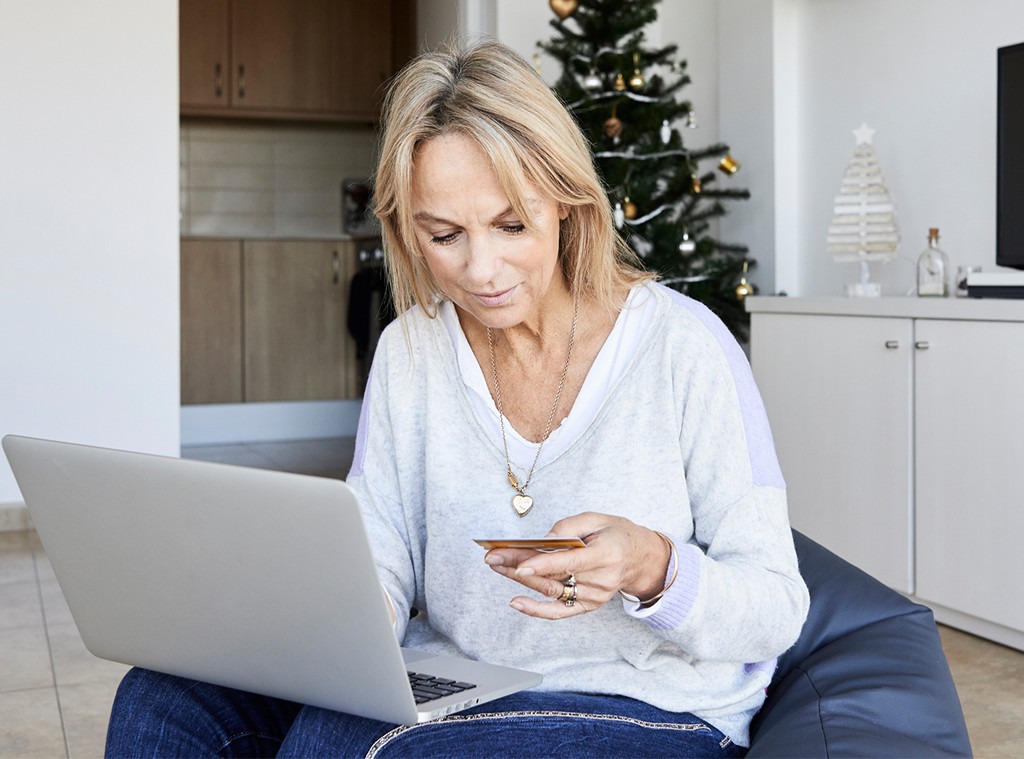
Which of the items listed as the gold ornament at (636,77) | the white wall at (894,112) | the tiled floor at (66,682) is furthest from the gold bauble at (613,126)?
the tiled floor at (66,682)

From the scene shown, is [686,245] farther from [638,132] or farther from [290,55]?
[290,55]

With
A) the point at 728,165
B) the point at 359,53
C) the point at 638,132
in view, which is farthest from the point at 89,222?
the point at 359,53

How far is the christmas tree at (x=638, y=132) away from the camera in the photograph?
13.4 ft

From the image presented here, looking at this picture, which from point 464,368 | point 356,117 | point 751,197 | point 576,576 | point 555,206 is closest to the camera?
point 576,576

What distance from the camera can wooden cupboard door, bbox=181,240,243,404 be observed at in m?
6.57

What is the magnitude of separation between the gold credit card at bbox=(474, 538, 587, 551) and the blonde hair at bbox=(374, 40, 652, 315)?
0.40m

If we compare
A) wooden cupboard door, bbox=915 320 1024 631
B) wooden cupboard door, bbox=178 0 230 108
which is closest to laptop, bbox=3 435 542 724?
wooden cupboard door, bbox=915 320 1024 631

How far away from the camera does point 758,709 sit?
4.29 feet

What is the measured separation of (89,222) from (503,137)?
339 centimetres

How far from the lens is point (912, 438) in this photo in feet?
10.3

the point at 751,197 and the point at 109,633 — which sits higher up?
the point at 751,197

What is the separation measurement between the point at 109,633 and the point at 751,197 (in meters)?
3.71

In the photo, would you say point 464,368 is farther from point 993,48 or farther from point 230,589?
point 993,48

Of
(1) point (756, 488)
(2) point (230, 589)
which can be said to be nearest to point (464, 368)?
(1) point (756, 488)
